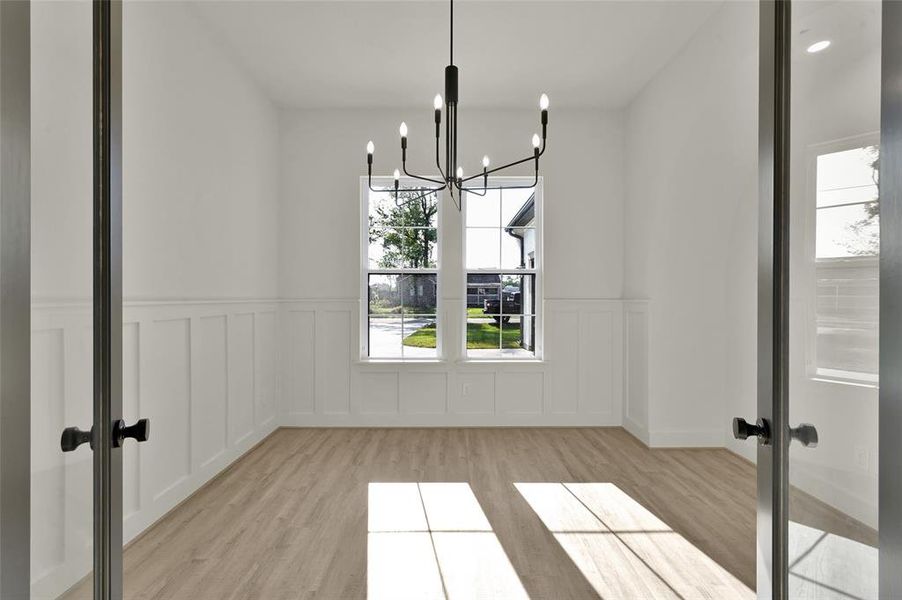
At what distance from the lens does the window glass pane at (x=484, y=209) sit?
15.0 feet

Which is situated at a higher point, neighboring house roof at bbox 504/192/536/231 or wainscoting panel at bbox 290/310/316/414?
neighboring house roof at bbox 504/192/536/231

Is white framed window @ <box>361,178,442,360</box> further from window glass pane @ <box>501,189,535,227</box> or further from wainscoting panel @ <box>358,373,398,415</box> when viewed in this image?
window glass pane @ <box>501,189,535,227</box>

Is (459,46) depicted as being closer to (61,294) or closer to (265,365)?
(265,365)

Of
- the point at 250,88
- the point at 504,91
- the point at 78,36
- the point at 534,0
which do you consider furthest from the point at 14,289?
the point at 504,91

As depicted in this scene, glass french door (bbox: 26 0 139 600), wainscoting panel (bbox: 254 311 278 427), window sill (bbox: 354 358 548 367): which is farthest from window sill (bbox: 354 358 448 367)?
glass french door (bbox: 26 0 139 600)

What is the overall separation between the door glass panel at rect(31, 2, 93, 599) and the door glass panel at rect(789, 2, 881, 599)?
1328mm

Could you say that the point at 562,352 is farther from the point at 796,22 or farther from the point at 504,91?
the point at 796,22

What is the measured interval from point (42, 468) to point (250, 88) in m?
3.76

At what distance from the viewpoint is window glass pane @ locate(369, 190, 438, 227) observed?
4.57 m

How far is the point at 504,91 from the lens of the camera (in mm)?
4125

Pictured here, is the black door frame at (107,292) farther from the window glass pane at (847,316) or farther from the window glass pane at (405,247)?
the window glass pane at (405,247)

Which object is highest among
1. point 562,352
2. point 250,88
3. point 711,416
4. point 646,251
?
point 250,88

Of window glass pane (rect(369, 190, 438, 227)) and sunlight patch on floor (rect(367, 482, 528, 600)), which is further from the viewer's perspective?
window glass pane (rect(369, 190, 438, 227))

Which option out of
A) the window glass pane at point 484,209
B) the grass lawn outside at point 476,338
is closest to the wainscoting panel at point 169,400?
the grass lawn outside at point 476,338
